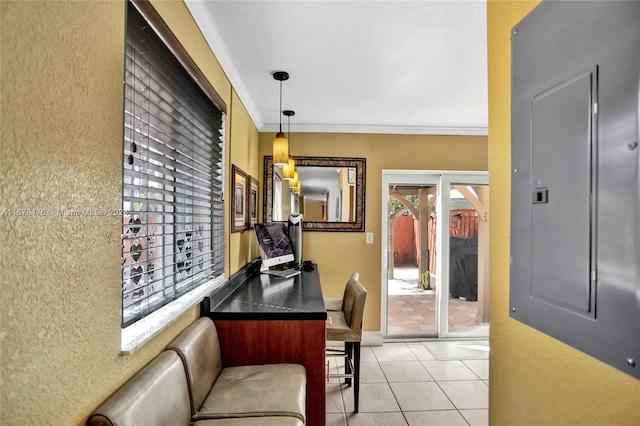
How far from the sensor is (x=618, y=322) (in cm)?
52

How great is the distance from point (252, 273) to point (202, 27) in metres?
1.99

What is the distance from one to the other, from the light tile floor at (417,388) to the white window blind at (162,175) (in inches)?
57.3

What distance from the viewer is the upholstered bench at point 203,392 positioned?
1.04 m

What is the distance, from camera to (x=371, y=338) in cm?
388

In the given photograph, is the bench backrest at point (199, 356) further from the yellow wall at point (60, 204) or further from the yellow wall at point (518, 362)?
the yellow wall at point (518, 362)

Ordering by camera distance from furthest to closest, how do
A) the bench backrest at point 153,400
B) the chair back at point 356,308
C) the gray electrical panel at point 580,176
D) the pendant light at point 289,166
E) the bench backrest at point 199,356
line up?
the pendant light at point 289,166
the chair back at point 356,308
the bench backrest at point 199,356
the bench backrest at point 153,400
the gray electrical panel at point 580,176

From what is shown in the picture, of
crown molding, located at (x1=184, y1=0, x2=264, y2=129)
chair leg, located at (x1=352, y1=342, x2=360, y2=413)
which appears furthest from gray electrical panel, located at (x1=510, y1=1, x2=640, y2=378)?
chair leg, located at (x1=352, y1=342, x2=360, y2=413)

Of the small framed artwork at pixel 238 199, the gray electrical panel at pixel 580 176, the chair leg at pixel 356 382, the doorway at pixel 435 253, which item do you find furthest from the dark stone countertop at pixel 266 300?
the doorway at pixel 435 253

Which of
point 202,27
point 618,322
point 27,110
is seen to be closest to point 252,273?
point 202,27

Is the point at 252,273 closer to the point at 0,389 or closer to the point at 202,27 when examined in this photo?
the point at 202,27

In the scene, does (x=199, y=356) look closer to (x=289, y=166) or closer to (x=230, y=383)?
(x=230, y=383)

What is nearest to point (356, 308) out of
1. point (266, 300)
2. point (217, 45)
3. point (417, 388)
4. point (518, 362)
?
point (266, 300)

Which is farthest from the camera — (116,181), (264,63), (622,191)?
(264,63)

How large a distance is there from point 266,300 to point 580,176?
1.86 meters
